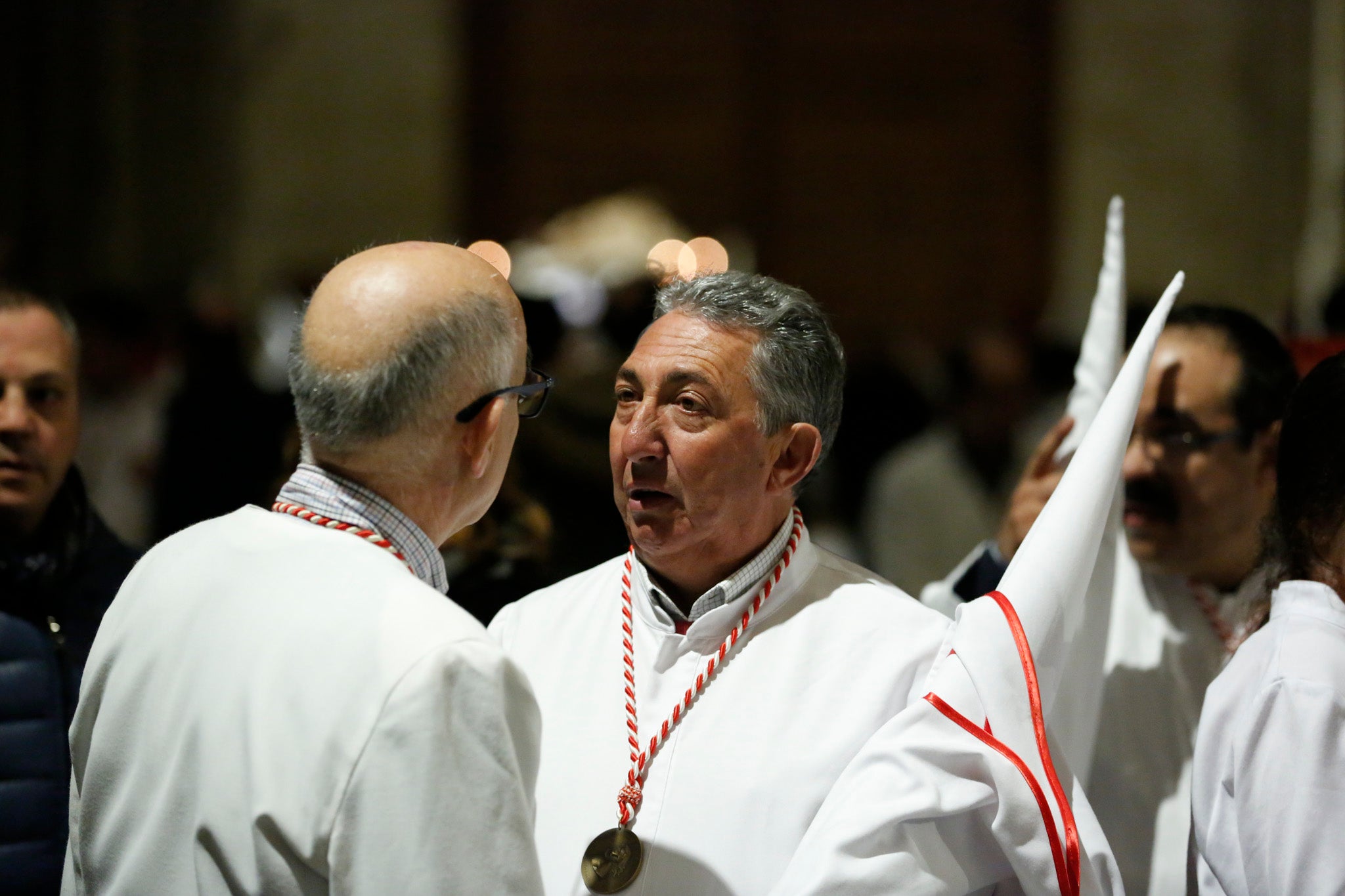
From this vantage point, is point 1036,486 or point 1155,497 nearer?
point 1155,497

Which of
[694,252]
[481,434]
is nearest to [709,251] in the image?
[694,252]

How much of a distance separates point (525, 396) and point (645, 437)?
15.7 inches

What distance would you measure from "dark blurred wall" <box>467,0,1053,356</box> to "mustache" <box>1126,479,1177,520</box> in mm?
5844

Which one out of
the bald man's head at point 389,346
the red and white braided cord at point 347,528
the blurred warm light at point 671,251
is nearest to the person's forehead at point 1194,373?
the bald man's head at point 389,346

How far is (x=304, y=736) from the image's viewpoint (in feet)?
5.02

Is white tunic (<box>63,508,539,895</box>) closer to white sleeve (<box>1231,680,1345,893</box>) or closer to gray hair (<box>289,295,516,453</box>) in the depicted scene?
gray hair (<box>289,295,516,453</box>)

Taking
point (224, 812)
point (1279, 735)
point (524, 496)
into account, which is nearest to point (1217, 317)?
point (1279, 735)

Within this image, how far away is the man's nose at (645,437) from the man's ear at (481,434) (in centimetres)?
48

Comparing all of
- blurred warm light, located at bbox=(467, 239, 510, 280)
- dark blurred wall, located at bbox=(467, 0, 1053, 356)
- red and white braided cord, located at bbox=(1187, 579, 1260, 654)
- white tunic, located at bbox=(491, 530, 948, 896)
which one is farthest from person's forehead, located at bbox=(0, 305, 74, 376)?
dark blurred wall, located at bbox=(467, 0, 1053, 356)

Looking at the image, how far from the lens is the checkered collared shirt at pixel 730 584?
2.22 meters

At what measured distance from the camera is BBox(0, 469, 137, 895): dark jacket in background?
7.66ft

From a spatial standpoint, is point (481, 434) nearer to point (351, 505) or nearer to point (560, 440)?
point (351, 505)

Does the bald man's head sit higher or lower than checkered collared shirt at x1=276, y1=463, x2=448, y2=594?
higher

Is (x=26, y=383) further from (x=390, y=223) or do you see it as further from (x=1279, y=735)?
(x=390, y=223)
